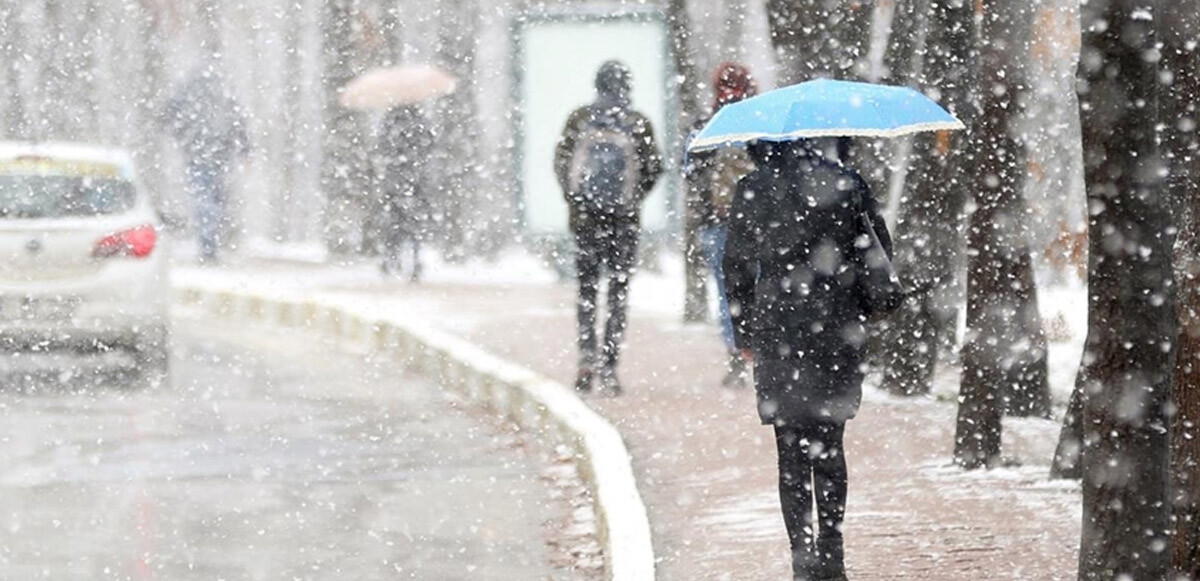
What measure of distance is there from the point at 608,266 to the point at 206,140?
1172 cm

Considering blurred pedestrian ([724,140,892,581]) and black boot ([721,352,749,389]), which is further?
black boot ([721,352,749,389])

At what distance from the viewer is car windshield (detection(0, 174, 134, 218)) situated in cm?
1490

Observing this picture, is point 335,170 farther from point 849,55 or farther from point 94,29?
point 849,55

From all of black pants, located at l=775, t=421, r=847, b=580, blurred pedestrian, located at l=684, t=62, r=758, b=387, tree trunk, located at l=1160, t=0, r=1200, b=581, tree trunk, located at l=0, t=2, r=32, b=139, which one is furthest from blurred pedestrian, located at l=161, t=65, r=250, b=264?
tree trunk, located at l=1160, t=0, r=1200, b=581

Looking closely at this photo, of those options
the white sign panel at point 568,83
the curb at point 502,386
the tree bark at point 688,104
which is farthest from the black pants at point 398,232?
the tree bark at point 688,104

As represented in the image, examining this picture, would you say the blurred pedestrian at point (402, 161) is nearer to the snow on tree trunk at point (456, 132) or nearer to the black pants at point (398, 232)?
the black pants at point (398, 232)

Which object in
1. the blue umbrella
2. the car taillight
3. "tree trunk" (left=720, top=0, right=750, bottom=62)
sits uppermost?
the blue umbrella

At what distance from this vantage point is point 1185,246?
7707 mm

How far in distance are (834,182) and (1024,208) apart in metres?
3.68

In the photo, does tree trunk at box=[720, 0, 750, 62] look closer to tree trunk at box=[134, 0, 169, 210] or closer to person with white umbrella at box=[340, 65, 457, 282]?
person with white umbrella at box=[340, 65, 457, 282]

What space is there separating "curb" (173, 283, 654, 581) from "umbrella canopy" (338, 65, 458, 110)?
262 cm

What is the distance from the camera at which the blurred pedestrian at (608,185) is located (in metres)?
13.9

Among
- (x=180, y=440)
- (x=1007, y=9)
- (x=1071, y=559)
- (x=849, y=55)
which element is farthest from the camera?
(x=849, y=55)

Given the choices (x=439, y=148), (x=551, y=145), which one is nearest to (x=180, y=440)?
(x=551, y=145)
